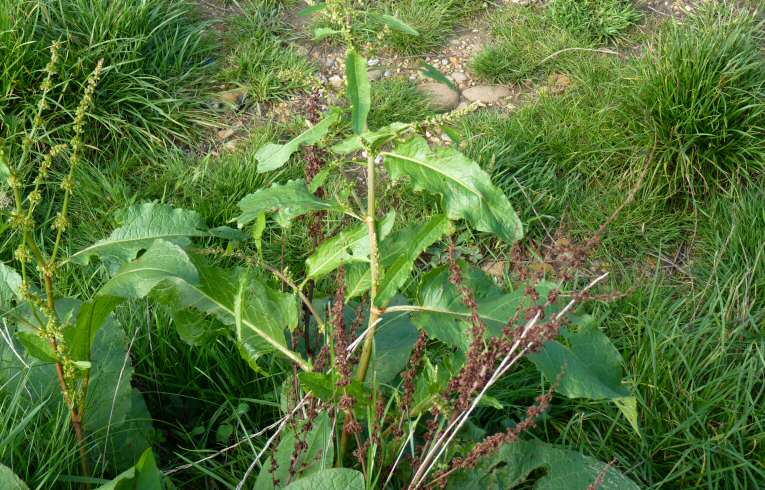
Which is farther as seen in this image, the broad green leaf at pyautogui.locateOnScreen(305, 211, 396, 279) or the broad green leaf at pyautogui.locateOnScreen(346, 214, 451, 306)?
the broad green leaf at pyautogui.locateOnScreen(305, 211, 396, 279)

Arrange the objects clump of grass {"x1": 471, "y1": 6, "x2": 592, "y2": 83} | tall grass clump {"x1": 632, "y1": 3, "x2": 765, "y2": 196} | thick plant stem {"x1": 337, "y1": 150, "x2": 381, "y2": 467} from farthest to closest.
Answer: clump of grass {"x1": 471, "y1": 6, "x2": 592, "y2": 83} → tall grass clump {"x1": 632, "y1": 3, "x2": 765, "y2": 196} → thick plant stem {"x1": 337, "y1": 150, "x2": 381, "y2": 467}

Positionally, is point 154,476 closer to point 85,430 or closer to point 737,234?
point 85,430

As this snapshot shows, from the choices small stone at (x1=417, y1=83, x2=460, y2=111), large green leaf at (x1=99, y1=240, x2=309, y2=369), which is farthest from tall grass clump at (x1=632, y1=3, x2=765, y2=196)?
large green leaf at (x1=99, y1=240, x2=309, y2=369)

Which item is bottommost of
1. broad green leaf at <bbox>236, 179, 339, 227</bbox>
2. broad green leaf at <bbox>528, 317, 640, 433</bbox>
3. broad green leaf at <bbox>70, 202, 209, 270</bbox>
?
broad green leaf at <bbox>528, 317, 640, 433</bbox>

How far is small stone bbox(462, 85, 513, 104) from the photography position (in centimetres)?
409

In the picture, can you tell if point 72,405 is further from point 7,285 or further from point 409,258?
point 409,258

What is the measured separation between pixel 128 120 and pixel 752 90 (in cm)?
272

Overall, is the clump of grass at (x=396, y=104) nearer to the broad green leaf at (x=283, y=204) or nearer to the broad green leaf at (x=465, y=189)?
the broad green leaf at (x=283, y=204)

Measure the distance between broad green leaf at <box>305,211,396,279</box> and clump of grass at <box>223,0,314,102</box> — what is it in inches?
78.4

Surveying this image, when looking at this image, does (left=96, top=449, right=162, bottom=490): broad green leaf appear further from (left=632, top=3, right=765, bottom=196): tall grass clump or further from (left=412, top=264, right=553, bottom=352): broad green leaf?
(left=632, top=3, right=765, bottom=196): tall grass clump

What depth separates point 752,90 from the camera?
352 centimetres

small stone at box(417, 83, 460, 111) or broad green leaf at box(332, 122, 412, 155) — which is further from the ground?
broad green leaf at box(332, 122, 412, 155)

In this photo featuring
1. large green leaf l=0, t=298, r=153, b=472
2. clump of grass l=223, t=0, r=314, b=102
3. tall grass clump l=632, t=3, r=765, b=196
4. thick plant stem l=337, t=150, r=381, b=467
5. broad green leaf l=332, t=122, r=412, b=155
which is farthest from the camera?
clump of grass l=223, t=0, r=314, b=102

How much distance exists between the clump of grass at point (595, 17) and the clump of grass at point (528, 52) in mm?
40
